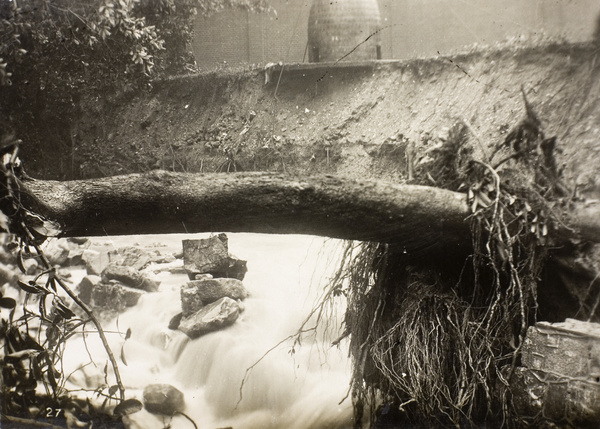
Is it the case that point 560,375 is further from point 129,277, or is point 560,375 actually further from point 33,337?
point 129,277

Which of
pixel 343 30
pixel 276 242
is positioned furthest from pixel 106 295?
pixel 343 30

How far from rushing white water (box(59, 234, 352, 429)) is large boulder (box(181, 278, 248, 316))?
6cm

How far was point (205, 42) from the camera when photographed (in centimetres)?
405

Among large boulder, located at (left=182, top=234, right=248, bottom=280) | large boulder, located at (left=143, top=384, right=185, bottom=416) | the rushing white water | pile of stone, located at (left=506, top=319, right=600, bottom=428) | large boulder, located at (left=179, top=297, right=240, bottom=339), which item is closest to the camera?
pile of stone, located at (left=506, top=319, right=600, bottom=428)

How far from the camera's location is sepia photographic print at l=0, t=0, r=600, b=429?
2404mm

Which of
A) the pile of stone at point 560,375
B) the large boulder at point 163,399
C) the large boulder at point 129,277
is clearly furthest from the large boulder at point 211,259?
the pile of stone at point 560,375

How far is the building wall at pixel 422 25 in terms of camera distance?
3545 millimetres

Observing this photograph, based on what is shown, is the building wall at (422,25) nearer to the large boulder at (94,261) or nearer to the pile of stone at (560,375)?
the large boulder at (94,261)

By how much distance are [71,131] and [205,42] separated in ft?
3.77

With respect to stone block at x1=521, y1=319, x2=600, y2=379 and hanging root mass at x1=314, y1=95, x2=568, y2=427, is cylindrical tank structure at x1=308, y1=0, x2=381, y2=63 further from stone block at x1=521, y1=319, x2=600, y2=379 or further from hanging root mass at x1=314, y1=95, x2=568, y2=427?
stone block at x1=521, y1=319, x2=600, y2=379

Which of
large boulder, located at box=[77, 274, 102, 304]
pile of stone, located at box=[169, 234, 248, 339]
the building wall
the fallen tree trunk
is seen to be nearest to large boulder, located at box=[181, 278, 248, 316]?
pile of stone, located at box=[169, 234, 248, 339]

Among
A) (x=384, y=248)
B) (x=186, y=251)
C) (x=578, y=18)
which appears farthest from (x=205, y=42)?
(x=578, y=18)

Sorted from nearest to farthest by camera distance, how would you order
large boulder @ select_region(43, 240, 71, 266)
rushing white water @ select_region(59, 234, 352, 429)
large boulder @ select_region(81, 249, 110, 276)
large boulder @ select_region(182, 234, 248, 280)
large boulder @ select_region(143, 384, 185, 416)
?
large boulder @ select_region(143, 384, 185, 416), rushing white water @ select_region(59, 234, 352, 429), large boulder @ select_region(182, 234, 248, 280), large boulder @ select_region(81, 249, 110, 276), large boulder @ select_region(43, 240, 71, 266)

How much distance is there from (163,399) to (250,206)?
1.23 metres
